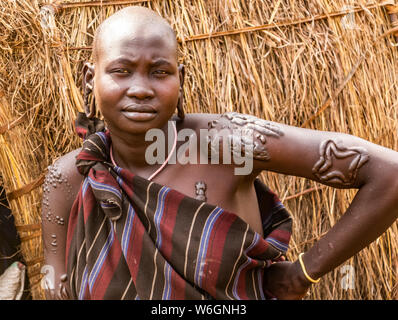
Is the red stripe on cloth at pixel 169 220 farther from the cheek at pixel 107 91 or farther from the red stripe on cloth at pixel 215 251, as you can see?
the cheek at pixel 107 91

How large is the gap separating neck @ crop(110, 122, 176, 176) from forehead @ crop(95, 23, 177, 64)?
24 cm

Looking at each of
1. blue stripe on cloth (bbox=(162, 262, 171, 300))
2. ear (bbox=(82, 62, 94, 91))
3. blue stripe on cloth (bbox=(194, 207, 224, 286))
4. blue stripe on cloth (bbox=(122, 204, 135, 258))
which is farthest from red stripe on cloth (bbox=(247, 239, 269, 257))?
ear (bbox=(82, 62, 94, 91))

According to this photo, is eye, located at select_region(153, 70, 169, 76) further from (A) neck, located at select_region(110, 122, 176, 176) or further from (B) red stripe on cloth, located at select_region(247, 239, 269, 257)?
(B) red stripe on cloth, located at select_region(247, 239, 269, 257)

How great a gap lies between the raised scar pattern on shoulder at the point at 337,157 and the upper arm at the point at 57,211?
2.60 ft

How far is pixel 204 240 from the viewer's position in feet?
4.72

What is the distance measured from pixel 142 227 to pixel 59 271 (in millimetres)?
426

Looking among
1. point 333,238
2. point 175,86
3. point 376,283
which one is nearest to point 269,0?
point 175,86

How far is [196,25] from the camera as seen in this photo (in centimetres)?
196

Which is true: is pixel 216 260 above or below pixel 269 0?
below

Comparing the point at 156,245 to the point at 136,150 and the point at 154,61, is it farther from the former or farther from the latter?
the point at 154,61

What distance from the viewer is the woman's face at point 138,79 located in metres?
1.41

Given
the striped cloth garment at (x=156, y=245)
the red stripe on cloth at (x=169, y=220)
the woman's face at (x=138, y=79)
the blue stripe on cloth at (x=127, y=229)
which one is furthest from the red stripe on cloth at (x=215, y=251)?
the woman's face at (x=138, y=79)

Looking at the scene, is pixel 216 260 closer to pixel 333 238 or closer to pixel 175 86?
pixel 333 238

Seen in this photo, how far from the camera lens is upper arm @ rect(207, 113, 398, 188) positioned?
140 centimetres
